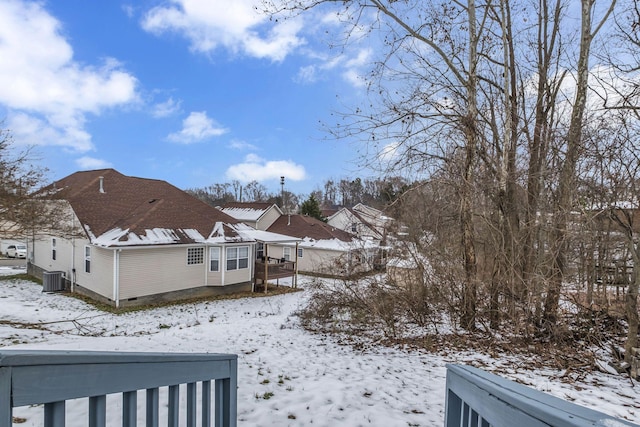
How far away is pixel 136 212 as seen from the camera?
55.0 feet

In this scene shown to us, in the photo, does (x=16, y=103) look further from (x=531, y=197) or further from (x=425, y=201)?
(x=531, y=197)

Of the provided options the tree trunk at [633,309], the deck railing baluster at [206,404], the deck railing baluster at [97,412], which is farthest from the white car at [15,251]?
the tree trunk at [633,309]

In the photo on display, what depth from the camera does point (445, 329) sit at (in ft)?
29.0

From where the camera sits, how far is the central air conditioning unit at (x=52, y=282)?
51.8 ft

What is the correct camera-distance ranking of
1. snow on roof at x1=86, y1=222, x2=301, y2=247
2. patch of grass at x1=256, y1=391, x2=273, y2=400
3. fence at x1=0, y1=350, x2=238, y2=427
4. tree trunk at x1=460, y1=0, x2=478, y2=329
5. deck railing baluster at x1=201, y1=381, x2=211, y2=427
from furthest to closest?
snow on roof at x1=86, y1=222, x2=301, y2=247
tree trunk at x1=460, y1=0, x2=478, y2=329
patch of grass at x1=256, y1=391, x2=273, y2=400
deck railing baluster at x1=201, y1=381, x2=211, y2=427
fence at x1=0, y1=350, x2=238, y2=427

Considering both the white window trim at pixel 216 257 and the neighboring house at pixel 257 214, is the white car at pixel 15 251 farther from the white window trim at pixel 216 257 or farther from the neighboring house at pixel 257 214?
the white window trim at pixel 216 257

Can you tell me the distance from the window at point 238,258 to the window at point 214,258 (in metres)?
0.53

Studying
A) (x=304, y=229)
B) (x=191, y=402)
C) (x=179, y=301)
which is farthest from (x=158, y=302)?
(x=191, y=402)

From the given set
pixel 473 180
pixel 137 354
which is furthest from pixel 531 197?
pixel 137 354

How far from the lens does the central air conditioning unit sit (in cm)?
1579

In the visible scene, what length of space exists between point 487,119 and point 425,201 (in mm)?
2553

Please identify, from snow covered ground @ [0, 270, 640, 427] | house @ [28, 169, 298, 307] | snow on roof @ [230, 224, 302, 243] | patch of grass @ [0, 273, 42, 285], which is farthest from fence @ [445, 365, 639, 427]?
patch of grass @ [0, 273, 42, 285]

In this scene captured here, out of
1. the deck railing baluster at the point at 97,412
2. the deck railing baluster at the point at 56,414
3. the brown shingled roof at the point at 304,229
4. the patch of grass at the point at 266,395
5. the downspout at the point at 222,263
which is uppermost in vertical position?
the deck railing baluster at the point at 56,414

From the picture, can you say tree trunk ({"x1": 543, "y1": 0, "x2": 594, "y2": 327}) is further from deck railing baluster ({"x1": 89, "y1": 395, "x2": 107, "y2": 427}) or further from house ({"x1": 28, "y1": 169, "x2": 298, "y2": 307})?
house ({"x1": 28, "y1": 169, "x2": 298, "y2": 307})
